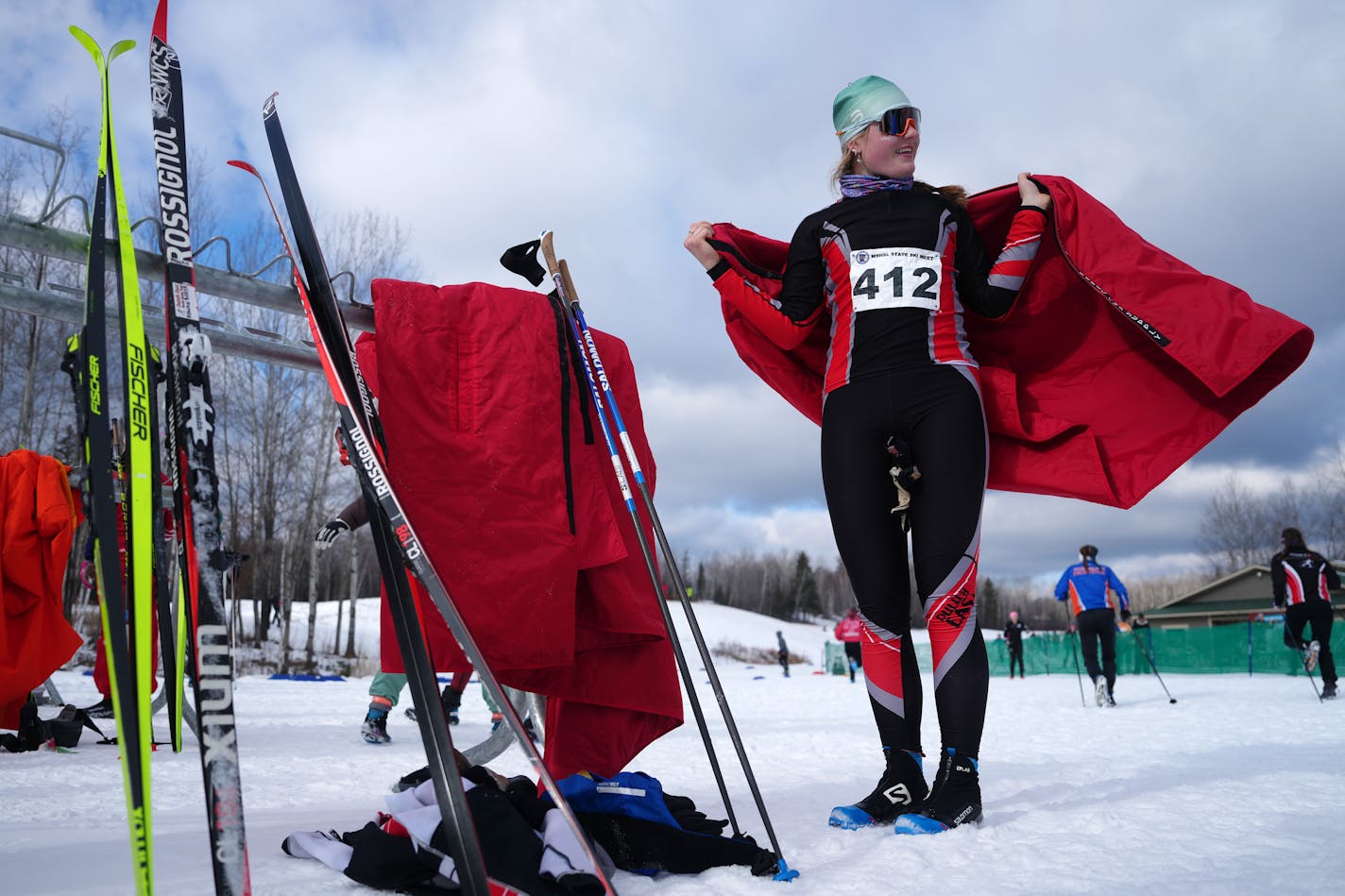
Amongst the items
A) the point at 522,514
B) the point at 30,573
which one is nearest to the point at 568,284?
the point at 522,514

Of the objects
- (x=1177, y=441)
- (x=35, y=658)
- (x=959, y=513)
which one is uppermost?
(x=1177, y=441)

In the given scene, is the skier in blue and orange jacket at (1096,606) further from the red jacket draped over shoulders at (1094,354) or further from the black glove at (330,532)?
the black glove at (330,532)

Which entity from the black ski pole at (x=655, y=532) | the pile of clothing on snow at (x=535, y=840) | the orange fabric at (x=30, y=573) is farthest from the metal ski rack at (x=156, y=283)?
the orange fabric at (x=30, y=573)

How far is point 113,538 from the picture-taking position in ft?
3.87

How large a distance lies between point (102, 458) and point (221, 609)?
271 millimetres

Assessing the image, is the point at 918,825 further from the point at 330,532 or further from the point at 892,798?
the point at 330,532

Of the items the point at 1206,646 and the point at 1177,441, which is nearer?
the point at 1177,441

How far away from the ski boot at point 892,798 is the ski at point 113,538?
1.64 meters

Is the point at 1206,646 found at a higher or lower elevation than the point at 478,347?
lower

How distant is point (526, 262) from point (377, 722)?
11.0ft

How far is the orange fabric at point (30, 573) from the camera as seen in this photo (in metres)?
3.81

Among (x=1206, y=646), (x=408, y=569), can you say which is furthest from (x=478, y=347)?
(x=1206, y=646)

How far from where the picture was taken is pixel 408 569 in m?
1.61

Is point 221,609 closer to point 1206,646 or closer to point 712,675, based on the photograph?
point 712,675
